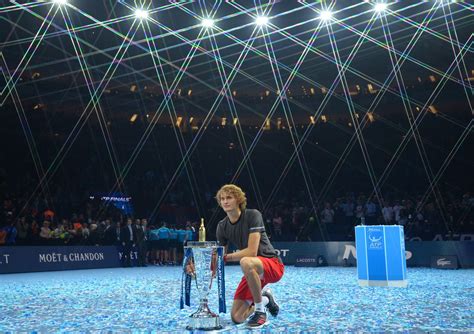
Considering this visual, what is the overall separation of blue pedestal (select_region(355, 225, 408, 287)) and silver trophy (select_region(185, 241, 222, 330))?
20.9ft

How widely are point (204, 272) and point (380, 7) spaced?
1645 cm

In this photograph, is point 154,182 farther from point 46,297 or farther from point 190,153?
point 46,297

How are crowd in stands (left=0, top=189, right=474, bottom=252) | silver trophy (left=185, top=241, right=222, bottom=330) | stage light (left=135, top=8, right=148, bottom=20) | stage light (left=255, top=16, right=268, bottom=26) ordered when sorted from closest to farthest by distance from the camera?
silver trophy (left=185, top=241, right=222, bottom=330)
crowd in stands (left=0, top=189, right=474, bottom=252)
stage light (left=135, top=8, right=148, bottom=20)
stage light (left=255, top=16, right=268, bottom=26)

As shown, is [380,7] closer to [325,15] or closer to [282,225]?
[325,15]

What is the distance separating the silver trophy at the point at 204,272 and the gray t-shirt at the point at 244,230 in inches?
16.9

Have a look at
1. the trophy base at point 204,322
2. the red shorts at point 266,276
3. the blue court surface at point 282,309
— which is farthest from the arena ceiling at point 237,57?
the trophy base at point 204,322

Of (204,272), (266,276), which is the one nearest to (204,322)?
(204,272)

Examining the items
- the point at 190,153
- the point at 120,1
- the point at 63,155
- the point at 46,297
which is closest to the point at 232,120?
the point at 190,153

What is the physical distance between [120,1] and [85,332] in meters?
15.7

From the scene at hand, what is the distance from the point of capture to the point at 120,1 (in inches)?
719

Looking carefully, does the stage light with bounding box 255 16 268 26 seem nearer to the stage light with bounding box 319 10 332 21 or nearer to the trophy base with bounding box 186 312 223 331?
the stage light with bounding box 319 10 332 21

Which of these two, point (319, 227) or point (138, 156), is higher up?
point (138, 156)

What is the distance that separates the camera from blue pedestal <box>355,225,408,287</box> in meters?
10.2

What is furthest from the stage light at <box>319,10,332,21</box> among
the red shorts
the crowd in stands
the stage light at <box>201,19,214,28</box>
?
the red shorts
